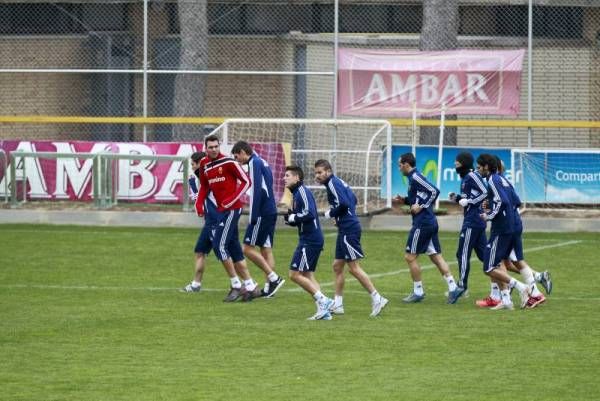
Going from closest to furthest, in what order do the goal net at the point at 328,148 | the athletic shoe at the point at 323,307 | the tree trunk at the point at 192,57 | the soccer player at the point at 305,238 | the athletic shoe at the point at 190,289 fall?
the athletic shoe at the point at 323,307
the soccer player at the point at 305,238
the athletic shoe at the point at 190,289
the goal net at the point at 328,148
the tree trunk at the point at 192,57

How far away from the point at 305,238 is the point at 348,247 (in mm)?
466

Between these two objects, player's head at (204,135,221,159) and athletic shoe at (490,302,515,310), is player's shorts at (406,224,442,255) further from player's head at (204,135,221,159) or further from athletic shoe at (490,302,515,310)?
player's head at (204,135,221,159)

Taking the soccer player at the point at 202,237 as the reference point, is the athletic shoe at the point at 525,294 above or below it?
below

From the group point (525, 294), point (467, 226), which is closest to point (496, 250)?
point (525, 294)

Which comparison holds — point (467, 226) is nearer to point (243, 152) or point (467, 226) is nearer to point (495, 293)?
point (495, 293)

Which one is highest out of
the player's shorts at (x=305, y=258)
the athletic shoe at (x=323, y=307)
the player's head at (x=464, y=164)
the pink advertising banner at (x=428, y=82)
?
the pink advertising banner at (x=428, y=82)

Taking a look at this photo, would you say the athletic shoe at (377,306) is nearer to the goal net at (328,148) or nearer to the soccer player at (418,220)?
the soccer player at (418,220)

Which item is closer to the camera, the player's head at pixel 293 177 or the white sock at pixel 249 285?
the player's head at pixel 293 177

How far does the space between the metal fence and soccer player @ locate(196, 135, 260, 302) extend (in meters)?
10.5

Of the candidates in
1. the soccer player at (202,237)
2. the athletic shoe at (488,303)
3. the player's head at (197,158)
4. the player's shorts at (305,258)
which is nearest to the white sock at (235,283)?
the soccer player at (202,237)

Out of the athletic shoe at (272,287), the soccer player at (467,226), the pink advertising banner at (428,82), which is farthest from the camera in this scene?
the pink advertising banner at (428,82)

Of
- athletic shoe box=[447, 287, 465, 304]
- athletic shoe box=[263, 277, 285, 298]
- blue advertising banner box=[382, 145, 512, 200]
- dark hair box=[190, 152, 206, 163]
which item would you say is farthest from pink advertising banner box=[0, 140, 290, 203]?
athletic shoe box=[447, 287, 465, 304]

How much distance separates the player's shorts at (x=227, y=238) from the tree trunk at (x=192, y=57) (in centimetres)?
1191

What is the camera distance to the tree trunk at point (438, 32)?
28234 mm
